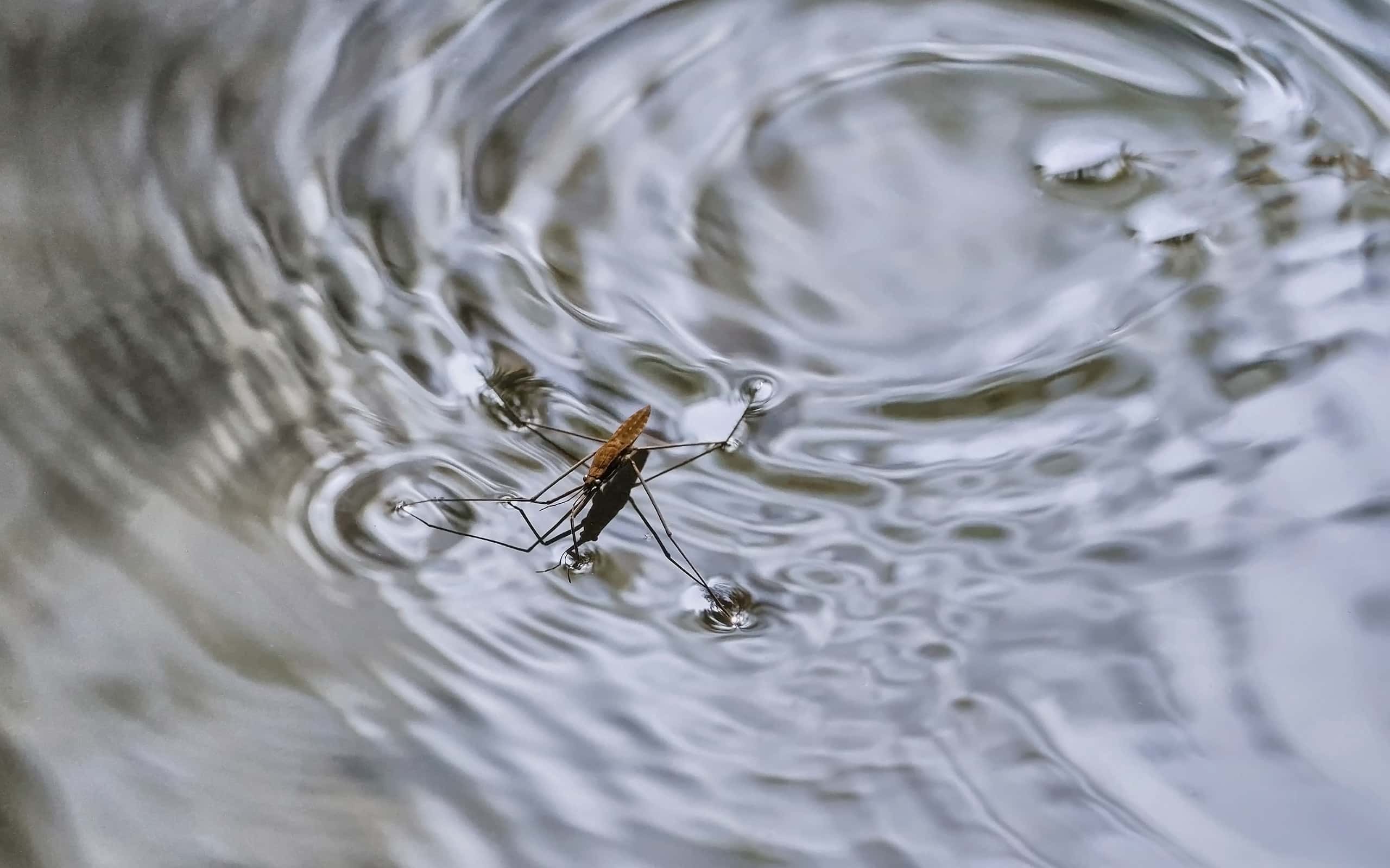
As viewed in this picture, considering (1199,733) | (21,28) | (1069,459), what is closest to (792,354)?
(1069,459)

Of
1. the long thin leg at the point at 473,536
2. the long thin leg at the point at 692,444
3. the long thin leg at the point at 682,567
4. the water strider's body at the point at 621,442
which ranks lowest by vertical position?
the long thin leg at the point at 473,536

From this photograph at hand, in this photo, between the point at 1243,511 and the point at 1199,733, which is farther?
the point at 1243,511

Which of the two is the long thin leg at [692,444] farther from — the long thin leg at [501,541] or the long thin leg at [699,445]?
the long thin leg at [501,541]

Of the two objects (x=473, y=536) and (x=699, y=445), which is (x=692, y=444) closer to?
(x=699, y=445)

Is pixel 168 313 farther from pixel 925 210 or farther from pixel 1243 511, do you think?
pixel 1243 511

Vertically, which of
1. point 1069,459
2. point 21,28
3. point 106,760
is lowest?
point 106,760

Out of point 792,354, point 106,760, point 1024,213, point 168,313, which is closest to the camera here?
point 106,760

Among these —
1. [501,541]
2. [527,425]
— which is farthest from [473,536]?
[527,425]

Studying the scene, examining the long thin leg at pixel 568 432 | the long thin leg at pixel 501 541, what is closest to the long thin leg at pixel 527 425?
the long thin leg at pixel 568 432
